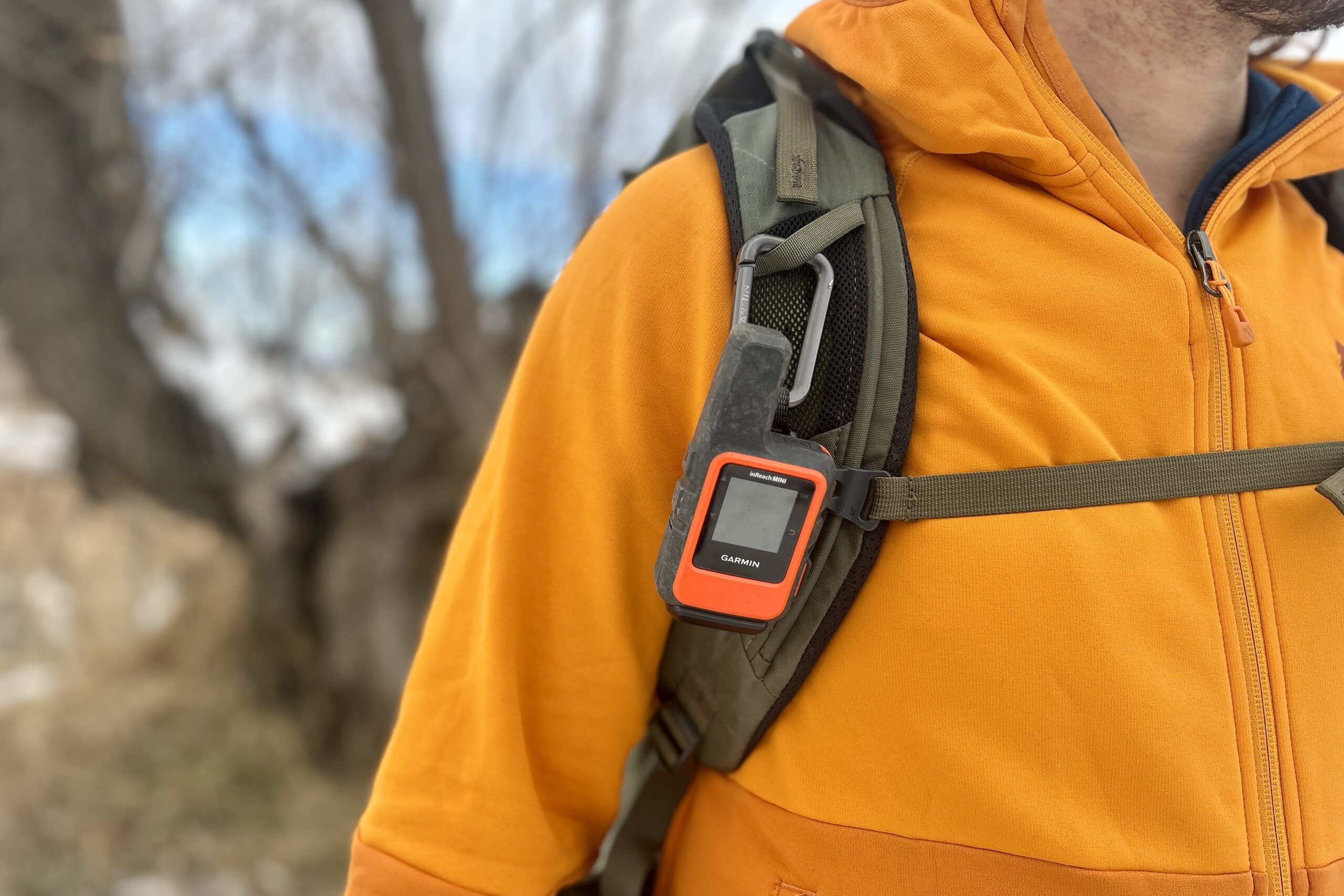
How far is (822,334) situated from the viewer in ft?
3.22

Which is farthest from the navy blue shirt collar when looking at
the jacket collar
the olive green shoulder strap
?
the olive green shoulder strap

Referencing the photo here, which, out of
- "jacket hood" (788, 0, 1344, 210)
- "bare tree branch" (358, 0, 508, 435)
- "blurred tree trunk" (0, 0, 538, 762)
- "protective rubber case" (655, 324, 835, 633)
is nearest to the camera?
"protective rubber case" (655, 324, 835, 633)

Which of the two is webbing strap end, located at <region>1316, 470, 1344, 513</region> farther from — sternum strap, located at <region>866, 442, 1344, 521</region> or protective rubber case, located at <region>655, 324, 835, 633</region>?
protective rubber case, located at <region>655, 324, 835, 633</region>

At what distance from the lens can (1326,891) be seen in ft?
3.11

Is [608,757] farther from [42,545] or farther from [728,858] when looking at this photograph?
[42,545]

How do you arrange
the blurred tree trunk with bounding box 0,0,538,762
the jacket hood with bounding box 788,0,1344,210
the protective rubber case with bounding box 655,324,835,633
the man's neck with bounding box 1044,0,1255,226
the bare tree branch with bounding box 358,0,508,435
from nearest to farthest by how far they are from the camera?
the protective rubber case with bounding box 655,324,835,633 → the jacket hood with bounding box 788,0,1344,210 → the man's neck with bounding box 1044,0,1255,226 → the bare tree branch with bounding box 358,0,508,435 → the blurred tree trunk with bounding box 0,0,538,762

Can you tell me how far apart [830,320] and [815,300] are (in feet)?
0.09

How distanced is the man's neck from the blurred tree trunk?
2.42 m

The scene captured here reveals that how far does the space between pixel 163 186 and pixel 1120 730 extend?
3.73 m

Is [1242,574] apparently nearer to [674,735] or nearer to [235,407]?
[674,735]

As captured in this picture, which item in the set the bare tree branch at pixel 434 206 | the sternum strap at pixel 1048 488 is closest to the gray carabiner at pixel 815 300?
the sternum strap at pixel 1048 488

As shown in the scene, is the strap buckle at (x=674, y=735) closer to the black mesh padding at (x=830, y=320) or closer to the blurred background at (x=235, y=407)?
the black mesh padding at (x=830, y=320)

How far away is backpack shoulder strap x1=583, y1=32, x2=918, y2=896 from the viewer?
3.21 ft

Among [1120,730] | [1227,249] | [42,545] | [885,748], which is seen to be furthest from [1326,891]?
[42,545]
